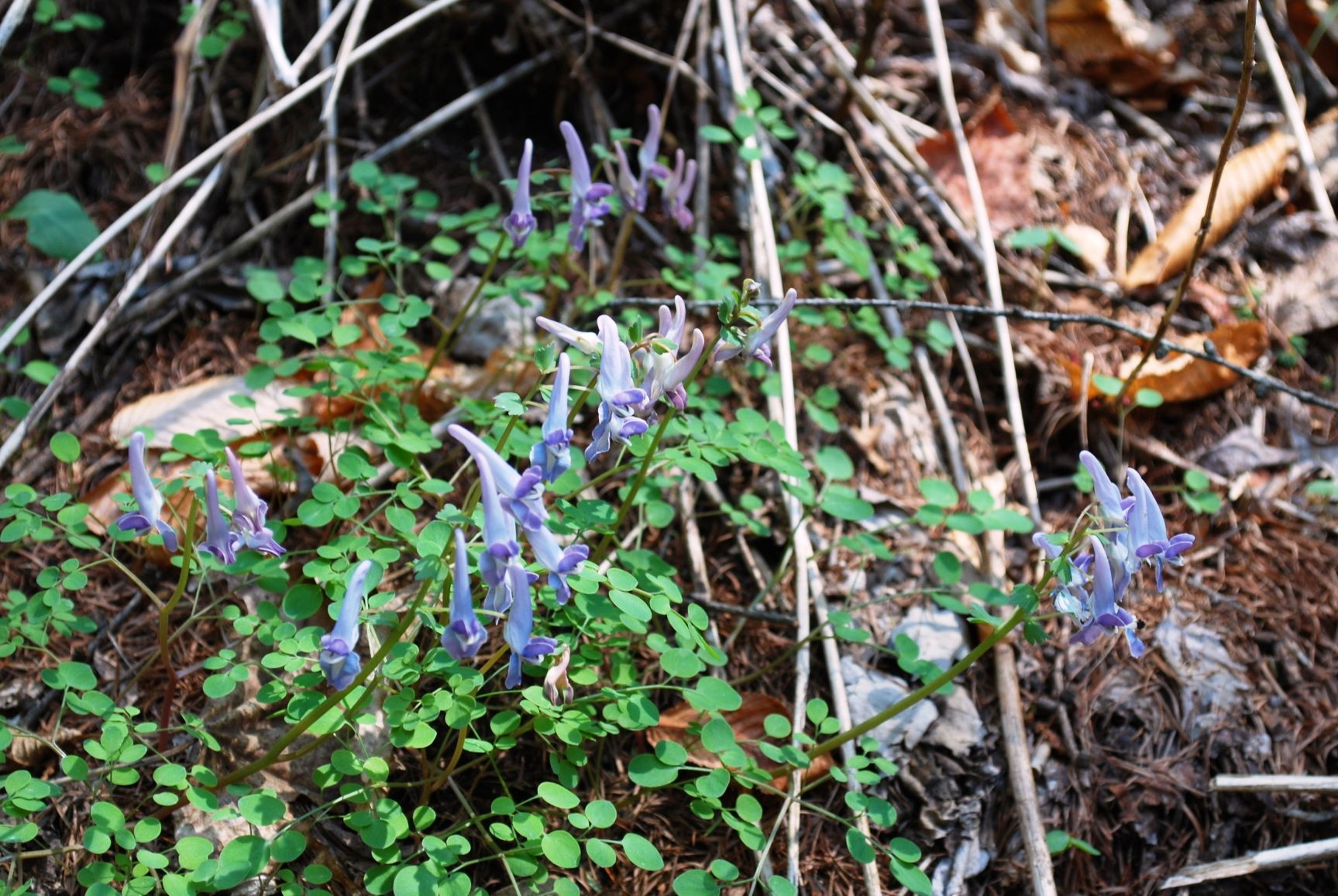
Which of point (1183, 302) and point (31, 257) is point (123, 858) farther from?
point (1183, 302)

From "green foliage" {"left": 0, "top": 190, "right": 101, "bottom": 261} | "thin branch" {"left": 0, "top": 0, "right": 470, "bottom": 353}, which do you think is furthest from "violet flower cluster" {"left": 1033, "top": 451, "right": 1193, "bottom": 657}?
"green foliage" {"left": 0, "top": 190, "right": 101, "bottom": 261}

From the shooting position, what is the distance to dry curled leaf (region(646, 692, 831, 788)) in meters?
2.71

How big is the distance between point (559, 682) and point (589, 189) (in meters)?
1.51

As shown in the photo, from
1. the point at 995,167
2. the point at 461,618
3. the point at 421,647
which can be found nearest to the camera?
the point at 461,618

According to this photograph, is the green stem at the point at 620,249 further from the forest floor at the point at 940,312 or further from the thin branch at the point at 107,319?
the thin branch at the point at 107,319

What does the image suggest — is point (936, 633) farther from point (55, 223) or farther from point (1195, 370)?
point (55, 223)

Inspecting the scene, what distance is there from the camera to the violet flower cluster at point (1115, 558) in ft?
6.84

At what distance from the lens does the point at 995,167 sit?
4.46 metres

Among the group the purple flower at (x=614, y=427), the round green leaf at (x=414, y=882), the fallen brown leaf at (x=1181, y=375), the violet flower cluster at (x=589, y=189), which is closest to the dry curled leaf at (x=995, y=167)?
the fallen brown leaf at (x=1181, y=375)

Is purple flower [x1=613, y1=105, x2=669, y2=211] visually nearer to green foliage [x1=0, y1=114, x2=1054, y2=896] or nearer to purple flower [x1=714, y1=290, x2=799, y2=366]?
green foliage [x1=0, y1=114, x2=1054, y2=896]

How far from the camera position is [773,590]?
316 centimetres

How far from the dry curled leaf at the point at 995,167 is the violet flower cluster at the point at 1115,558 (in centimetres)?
240

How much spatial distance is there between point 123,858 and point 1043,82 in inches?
199

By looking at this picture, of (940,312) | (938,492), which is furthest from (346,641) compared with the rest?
(940,312)
